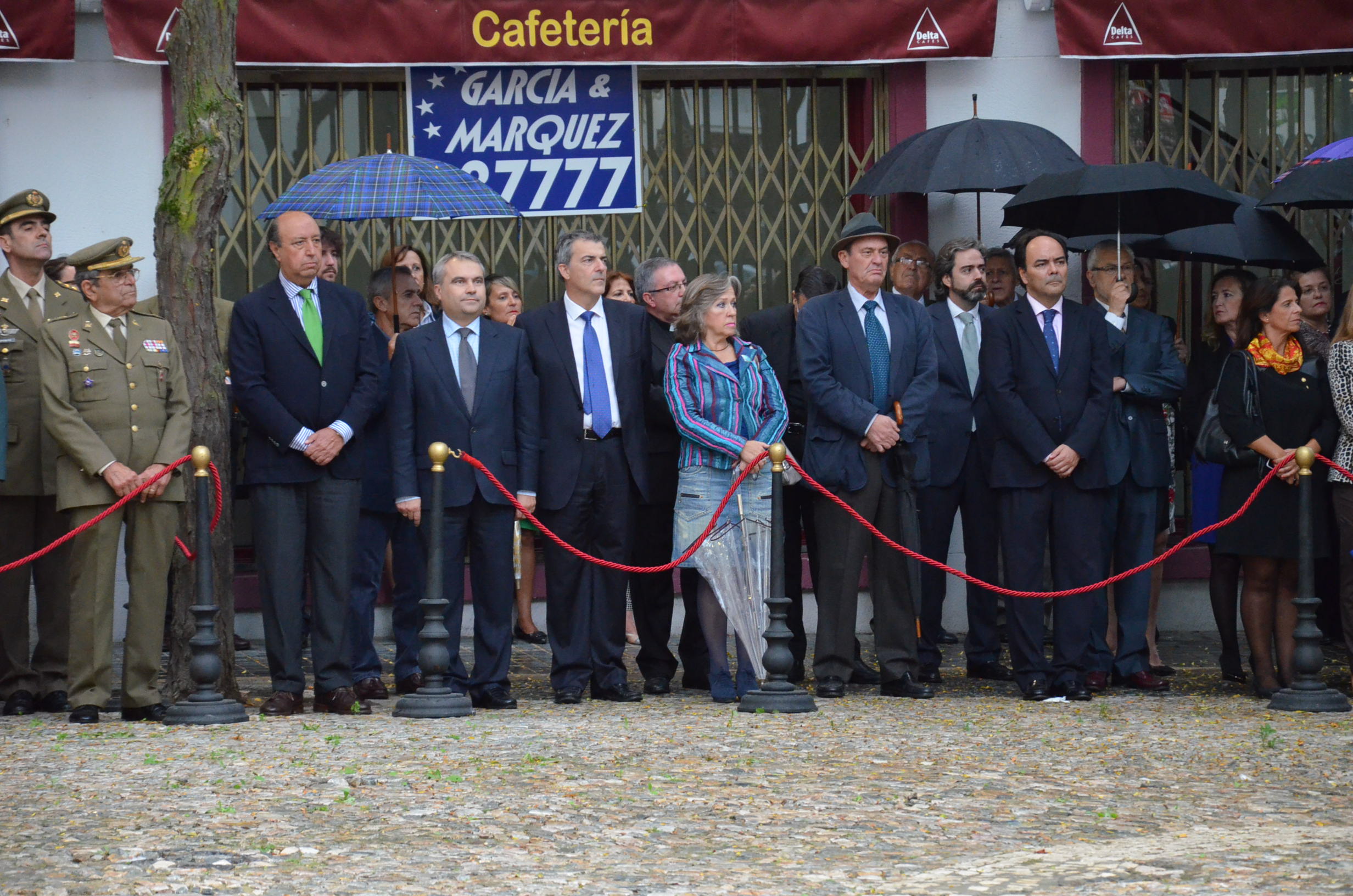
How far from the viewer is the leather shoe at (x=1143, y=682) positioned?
8750 mm

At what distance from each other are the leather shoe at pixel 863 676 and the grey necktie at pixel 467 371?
7.24ft

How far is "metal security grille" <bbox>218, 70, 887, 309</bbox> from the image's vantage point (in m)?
11.2

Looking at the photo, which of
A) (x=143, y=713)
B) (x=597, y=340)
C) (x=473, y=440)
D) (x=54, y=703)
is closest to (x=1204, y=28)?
(x=597, y=340)

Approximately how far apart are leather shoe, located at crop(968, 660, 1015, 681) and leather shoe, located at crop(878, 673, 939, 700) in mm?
873

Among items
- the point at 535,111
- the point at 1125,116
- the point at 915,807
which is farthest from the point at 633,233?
the point at 915,807

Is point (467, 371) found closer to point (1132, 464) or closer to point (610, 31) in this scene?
point (1132, 464)

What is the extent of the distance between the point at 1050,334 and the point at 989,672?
1.77 meters

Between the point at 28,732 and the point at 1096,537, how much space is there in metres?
4.65

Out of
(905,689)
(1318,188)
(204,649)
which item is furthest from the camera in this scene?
(1318,188)

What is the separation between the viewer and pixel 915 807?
5883 millimetres

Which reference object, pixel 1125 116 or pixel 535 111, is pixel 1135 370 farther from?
pixel 535 111

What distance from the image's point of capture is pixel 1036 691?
8367 millimetres

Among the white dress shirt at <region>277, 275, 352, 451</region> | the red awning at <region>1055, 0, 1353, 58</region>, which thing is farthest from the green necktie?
the red awning at <region>1055, 0, 1353, 58</region>

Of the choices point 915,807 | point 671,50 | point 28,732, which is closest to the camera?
point 915,807
